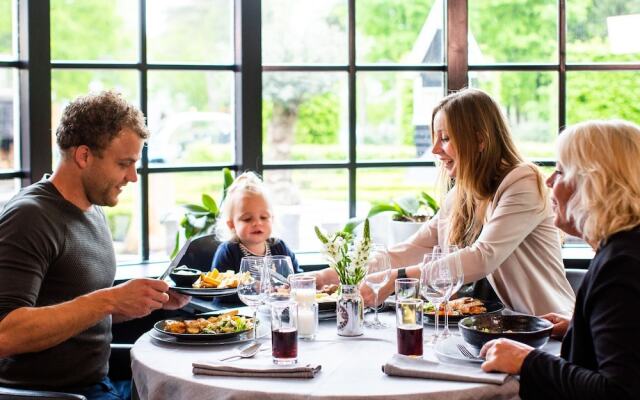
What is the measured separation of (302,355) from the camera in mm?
2240

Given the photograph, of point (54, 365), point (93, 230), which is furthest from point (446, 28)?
point (54, 365)

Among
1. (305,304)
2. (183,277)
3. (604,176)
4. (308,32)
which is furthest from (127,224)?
(604,176)

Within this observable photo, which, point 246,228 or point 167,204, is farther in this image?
point 167,204

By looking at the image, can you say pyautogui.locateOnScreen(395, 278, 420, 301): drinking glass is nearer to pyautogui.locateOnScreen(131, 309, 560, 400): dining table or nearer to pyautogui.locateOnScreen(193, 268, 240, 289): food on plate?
pyautogui.locateOnScreen(131, 309, 560, 400): dining table

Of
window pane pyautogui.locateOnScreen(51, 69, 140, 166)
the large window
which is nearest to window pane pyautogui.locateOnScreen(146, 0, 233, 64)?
the large window

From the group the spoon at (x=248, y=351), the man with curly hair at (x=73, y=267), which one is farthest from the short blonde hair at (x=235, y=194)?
the spoon at (x=248, y=351)

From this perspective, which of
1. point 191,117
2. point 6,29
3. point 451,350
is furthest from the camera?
point 191,117

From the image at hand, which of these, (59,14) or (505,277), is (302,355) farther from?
(59,14)

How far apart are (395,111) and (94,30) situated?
1.53 metres

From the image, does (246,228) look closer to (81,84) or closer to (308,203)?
(308,203)

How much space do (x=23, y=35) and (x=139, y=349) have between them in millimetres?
2029

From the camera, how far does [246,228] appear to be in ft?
12.0

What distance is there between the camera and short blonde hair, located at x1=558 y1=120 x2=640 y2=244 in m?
1.82

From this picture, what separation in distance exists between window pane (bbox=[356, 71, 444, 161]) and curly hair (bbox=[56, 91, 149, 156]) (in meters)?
2.04
